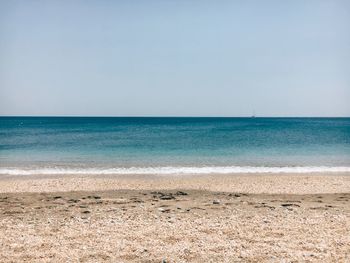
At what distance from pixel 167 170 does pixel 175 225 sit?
603 inches

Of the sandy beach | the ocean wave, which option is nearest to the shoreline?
the sandy beach

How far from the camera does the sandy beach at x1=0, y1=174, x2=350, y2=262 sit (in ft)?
26.0

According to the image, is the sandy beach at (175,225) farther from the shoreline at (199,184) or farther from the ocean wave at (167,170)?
the ocean wave at (167,170)

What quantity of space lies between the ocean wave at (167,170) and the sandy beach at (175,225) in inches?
277

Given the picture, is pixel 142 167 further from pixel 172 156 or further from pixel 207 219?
pixel 207 219

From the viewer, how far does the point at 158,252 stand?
8016 millimetres

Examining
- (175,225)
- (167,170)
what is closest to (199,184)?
(167,170)

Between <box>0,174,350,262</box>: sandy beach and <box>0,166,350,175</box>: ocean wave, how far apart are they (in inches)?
277

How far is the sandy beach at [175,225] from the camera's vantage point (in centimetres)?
792

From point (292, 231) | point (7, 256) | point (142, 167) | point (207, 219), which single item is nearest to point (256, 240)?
point (292, 231)

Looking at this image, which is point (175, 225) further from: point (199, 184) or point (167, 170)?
point (167, 170)

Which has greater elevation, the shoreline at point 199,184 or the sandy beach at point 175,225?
the sandy beach at point 175,225

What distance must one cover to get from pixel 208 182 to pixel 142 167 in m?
8.14

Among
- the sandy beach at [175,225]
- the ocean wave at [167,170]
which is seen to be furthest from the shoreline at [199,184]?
the ocean wave at [167,170]
